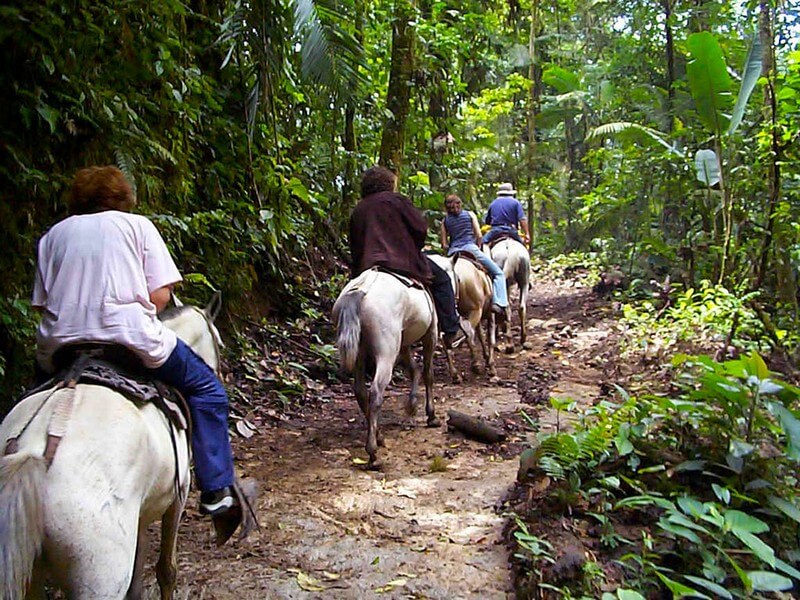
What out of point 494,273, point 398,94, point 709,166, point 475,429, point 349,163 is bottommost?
point 475,429

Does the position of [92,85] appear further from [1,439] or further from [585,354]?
[585,354]

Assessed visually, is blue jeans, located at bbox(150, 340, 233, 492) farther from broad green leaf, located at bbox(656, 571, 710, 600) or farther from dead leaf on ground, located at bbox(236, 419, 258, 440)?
dead leaf on ground, located at bbox(236, 419, 258, 440)

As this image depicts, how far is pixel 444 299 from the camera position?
8109 mm

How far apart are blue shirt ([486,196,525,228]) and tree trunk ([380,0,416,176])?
217cm

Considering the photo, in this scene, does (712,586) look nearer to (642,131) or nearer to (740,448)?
(740,448)

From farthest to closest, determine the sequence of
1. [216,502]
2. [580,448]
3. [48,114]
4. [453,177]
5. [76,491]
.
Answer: [453,177]
[48,114]
[580,448]
[216,502]
[76,491]

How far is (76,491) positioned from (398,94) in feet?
29.4

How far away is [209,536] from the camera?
459 centimetres

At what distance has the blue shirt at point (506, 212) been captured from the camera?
38.8 ft

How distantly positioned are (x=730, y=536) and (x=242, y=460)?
12.9ft

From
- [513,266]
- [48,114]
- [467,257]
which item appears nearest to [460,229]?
[467,257]

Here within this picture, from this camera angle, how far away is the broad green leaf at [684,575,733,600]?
315 cm

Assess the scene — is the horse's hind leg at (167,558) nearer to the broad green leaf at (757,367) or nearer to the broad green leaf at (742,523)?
the broad green leaf at (742,523)

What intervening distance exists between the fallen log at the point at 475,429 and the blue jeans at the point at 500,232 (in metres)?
5.67
